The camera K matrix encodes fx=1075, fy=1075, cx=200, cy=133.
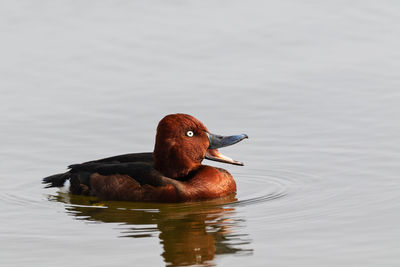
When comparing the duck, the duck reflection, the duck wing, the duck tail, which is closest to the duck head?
the duck

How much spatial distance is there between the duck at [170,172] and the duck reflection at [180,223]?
0.10 metres

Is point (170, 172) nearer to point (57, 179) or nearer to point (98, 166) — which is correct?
point (98, 166)

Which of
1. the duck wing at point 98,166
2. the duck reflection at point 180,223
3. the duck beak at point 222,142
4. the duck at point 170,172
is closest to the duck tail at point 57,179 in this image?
the duck wing at point 98,166

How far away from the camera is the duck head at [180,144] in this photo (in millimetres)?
10844

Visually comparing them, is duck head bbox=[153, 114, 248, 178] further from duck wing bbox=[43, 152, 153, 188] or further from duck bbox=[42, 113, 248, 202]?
duck wing bbox=[43, 152, 153, 188]

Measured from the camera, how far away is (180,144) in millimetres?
10883

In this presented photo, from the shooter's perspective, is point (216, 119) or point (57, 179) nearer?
point (57, 179)

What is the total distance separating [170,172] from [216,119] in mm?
2696

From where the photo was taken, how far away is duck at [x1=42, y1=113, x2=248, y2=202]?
35.2 feet

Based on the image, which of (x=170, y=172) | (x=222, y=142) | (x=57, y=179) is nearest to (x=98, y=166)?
(x=57, y=179)

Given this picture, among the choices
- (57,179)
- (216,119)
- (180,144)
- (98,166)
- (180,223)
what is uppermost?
(216,119)

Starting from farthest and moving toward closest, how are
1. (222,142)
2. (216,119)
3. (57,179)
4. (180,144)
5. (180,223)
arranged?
(216,119)
(57,179)
(222,142)
(180,144)
(180,223)

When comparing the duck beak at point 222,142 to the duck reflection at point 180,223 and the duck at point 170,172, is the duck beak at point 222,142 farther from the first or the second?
the duck reflection at point 180,223

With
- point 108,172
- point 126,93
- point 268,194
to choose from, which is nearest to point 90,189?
point 108,172
